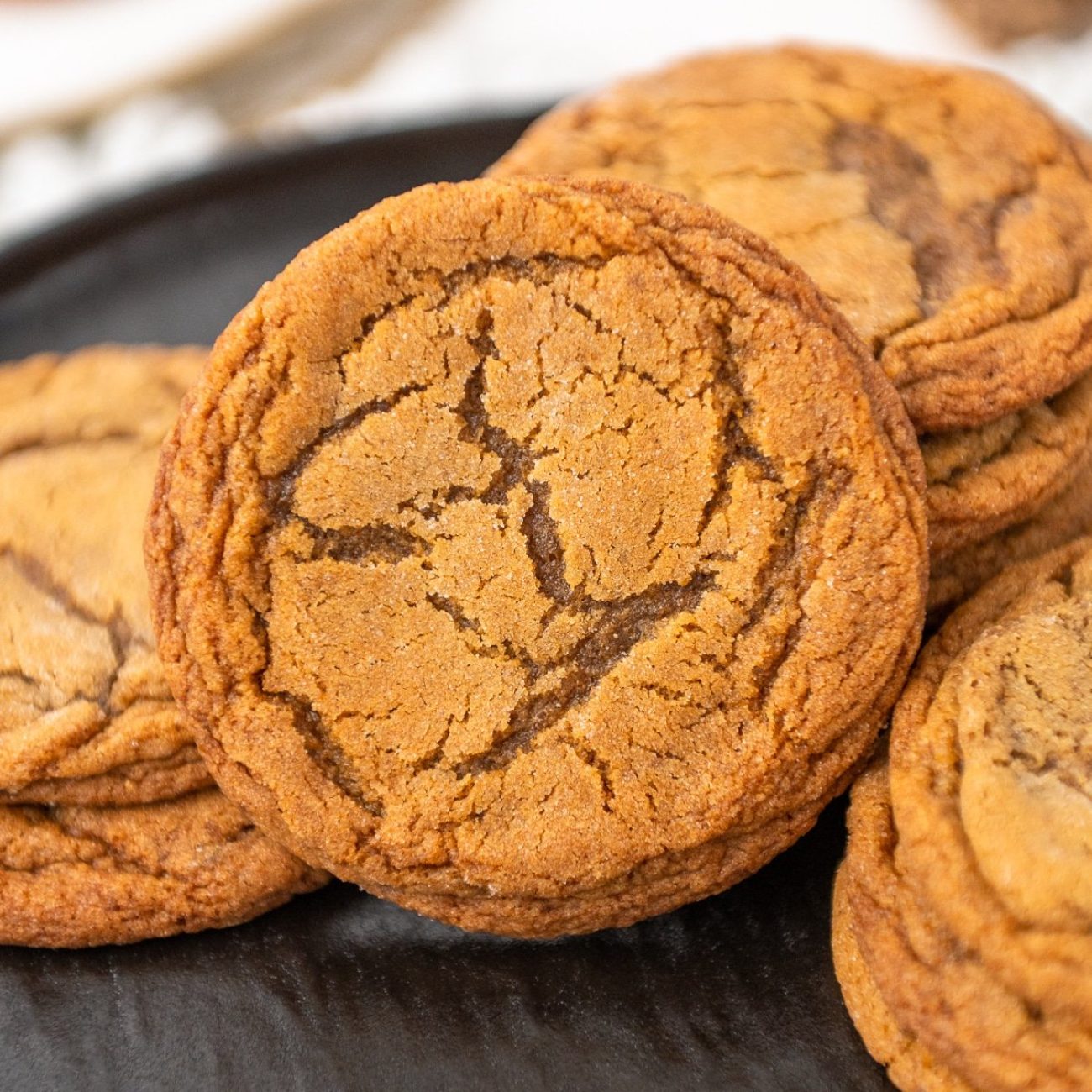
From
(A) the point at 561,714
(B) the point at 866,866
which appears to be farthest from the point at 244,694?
(B) the point at 866,866

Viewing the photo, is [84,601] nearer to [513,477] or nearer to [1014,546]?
[513,477]

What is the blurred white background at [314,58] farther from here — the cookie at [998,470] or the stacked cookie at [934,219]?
the cookie at [998,470]

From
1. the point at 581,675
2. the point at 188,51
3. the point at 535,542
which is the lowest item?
the point at 581,675

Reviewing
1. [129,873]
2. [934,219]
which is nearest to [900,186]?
[934,219]

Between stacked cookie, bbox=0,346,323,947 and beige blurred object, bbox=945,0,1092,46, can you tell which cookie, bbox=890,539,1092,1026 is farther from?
beige blurred object, bbox=945,0,1092,46

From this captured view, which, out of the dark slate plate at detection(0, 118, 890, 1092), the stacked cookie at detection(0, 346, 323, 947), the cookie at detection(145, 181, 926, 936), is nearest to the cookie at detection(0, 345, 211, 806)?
the stacked cookie at detection(0, 346, 323, 947)

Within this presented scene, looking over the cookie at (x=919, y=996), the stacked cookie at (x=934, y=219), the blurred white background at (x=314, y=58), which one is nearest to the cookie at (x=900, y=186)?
the stacked cookie at (x=934, y=219)
